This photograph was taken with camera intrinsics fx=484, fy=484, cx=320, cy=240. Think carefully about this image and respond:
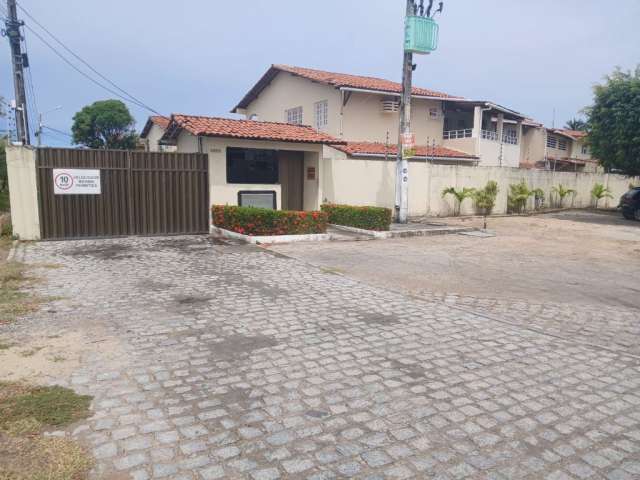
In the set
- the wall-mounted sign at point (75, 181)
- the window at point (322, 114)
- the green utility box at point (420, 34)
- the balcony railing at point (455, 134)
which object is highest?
the green utility box at point (420, 34)

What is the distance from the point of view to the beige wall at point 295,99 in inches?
908

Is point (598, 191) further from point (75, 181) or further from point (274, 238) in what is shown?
point (75, 181)

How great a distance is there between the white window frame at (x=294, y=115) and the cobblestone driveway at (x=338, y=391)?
20.2 m

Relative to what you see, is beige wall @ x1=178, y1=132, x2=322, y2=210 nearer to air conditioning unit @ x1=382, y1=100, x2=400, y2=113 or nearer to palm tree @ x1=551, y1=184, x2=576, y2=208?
air conditioning unit @ x1=382, y1=100, x2=400, y2=113

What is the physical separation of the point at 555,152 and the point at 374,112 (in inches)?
830

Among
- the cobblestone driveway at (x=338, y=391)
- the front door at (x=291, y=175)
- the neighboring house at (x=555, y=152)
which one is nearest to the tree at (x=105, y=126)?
the front door at (x=291, y=175)

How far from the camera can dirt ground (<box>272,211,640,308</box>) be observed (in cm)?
760

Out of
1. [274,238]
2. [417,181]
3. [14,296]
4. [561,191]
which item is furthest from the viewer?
[561,191]

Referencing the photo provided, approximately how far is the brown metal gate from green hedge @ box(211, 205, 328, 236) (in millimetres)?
1372

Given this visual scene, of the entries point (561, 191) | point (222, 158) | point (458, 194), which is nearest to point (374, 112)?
point (458, 194)

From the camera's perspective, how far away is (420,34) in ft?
51.6

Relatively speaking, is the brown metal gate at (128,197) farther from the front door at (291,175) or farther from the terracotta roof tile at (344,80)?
the terracotta roof tile at (344,80)

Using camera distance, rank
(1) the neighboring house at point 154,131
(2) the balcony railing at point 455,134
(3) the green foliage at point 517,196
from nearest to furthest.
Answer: (3) the green foliage at point 517,196, (2) the balcony railing at point 455,134, (1) the neighboring house at point 154,131

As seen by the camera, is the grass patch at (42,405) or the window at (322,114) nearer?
the grass patch at (42,405)
